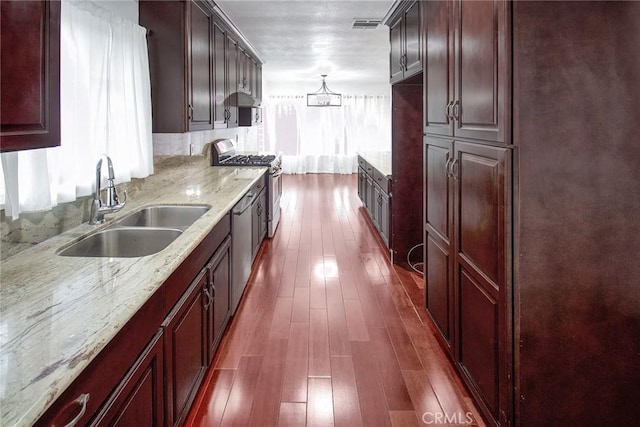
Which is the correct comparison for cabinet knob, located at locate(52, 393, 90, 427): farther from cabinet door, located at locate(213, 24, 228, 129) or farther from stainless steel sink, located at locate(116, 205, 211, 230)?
cabinet door, located at locate(213, 24, 228, 129)

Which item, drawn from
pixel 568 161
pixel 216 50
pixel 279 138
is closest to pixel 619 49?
pixel 568 161

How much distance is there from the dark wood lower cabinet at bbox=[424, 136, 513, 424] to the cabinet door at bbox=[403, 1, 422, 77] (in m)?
0.77

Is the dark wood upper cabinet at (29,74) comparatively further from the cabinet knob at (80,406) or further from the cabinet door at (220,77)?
the cabinet door at (220,77)

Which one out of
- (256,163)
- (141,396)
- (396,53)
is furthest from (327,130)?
(141,396)

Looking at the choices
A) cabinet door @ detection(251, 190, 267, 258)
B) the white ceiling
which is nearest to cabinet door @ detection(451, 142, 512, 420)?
cabinet door @ detection(251, 190, 267, 258)

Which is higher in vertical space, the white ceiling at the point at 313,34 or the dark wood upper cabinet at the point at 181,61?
the white ceiling at the point at 313,34

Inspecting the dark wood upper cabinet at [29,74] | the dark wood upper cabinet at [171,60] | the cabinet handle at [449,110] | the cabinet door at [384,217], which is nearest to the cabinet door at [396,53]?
the cabinet door at [384,217]

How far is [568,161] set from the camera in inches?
67.0

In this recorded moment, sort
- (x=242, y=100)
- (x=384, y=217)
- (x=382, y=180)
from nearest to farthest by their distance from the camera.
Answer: (x=384, y=217) < (x=382, y=180) < (x=242, y=100)

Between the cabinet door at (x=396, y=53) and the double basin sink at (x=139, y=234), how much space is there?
220cm

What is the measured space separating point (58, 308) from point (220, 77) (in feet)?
12.4

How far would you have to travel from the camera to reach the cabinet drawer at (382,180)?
4.88 metres

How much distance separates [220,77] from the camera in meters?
4.71

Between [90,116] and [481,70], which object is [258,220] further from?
[481,70]
